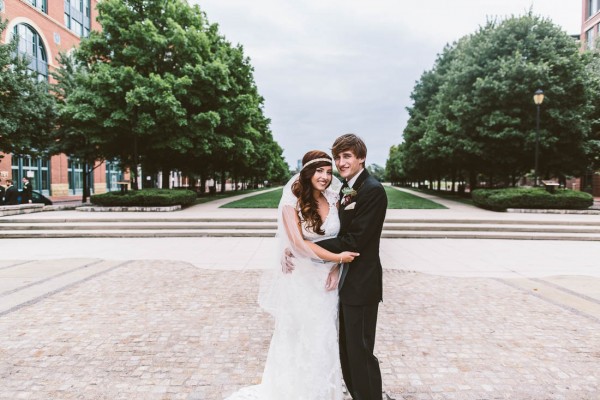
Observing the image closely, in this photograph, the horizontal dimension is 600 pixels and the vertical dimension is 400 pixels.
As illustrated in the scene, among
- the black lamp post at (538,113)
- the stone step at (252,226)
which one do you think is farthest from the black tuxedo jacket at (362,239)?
the black lamp post at (538,113)

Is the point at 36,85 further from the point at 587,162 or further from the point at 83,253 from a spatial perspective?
the point at 587,162

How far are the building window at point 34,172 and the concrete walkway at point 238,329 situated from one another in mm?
32789

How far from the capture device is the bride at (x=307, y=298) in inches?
113

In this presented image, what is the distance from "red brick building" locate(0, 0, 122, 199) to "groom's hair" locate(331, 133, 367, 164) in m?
33.6

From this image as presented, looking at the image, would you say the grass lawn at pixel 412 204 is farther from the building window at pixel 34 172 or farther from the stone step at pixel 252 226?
the building window at pixel 34 172

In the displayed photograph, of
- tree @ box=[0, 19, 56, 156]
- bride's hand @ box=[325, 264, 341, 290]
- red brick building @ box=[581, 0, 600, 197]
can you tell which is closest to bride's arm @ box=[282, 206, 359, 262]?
bride's hand @ box=[325, 264, 341, 290]

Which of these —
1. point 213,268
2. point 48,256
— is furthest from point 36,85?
point 213,268

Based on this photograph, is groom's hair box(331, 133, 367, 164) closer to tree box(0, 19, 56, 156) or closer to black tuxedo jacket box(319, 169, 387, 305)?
black tuxedo jacket box(319, 169, 387, 305)

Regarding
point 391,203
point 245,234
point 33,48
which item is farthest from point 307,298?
point 33,48

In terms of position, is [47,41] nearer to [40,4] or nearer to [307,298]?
[40,4]

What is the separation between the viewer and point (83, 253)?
34.3 feet

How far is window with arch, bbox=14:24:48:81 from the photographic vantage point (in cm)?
3578

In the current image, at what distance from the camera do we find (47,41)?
39156 mm

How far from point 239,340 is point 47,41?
46280mm
